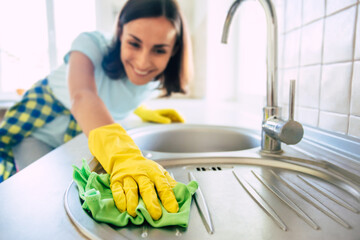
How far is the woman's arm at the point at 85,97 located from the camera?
681 mm

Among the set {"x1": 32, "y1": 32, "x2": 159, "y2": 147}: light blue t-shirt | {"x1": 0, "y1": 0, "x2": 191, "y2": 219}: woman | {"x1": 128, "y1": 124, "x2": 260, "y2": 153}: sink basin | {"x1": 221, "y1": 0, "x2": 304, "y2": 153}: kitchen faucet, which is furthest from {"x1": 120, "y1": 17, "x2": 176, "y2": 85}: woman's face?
{"x1": 221, "y1": 0, "x2": 304, "y2": 153}: kitchen faucet

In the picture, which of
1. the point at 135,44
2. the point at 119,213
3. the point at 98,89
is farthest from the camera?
the point at 98,89

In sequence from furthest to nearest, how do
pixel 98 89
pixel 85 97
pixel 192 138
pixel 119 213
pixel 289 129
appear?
1. pixel 98 89
2. pixel 192 138
3. pixel 85 97
4. pixel 289 129
5. pixel 119 213

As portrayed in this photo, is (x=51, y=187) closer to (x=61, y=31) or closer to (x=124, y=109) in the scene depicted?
(x=124, y=109)

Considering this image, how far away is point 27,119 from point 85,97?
0.46 metres

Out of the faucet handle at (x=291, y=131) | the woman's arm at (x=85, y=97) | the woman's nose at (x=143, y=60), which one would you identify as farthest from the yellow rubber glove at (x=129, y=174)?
the woman's nose at (x=143, y=60)

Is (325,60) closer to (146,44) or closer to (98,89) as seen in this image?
(146,44)

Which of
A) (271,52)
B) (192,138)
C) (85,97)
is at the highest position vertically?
(271,52)

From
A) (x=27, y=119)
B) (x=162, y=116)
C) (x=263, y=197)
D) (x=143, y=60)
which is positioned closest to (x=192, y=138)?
(x=162, y=116)

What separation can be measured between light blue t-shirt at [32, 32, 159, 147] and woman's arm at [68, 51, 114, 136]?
Result: 0.06 m

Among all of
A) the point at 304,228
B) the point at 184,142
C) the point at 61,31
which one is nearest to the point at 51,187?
the point at 304,228

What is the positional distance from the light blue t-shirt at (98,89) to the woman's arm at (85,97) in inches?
2.5

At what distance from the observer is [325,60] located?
0.62 metres

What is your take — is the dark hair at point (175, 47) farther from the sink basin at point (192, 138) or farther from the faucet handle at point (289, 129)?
the faucet handle at point (289, 129)
